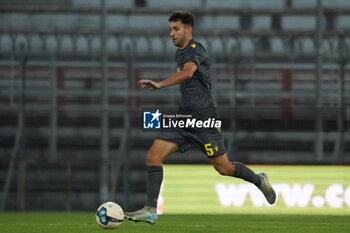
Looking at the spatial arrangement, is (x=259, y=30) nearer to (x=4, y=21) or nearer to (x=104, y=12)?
(x=104, y=12)

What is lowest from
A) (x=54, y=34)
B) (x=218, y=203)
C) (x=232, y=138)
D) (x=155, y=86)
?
(x=218, y=203)

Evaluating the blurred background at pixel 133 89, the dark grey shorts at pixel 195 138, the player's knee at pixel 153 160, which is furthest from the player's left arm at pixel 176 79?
the blurred background at pixel 133 89

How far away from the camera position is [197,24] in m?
18.4

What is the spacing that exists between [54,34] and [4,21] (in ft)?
5.31

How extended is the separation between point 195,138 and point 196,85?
0.51 metres

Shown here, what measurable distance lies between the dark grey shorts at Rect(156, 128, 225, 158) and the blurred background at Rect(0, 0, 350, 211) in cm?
586

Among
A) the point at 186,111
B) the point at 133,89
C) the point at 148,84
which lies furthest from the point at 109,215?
the point at 133,89

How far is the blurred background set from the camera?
1384 cm

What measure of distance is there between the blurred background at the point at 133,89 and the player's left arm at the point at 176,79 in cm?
621

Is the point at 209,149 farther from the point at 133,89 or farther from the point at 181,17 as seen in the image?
the point at 133,89

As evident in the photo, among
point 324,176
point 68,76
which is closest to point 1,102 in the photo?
point 68,76
